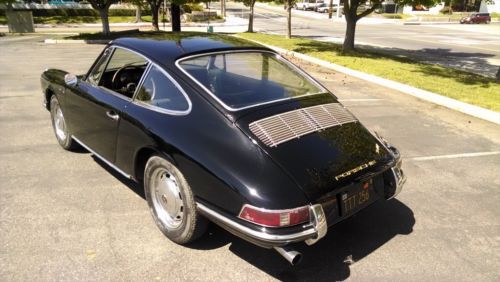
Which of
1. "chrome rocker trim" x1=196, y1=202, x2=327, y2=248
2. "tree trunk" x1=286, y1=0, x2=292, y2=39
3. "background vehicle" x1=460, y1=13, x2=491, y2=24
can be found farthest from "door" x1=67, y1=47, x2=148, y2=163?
"background vehicle" x1=460, y1=13, x2=491, y2=24

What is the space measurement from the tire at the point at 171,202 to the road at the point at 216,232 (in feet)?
0.46

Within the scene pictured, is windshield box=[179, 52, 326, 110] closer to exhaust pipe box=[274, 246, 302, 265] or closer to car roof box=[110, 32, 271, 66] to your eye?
car roof box=[110, 32, 271, 66]

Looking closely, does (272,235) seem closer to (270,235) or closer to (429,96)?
(270,235)

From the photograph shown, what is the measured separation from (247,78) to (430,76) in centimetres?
948

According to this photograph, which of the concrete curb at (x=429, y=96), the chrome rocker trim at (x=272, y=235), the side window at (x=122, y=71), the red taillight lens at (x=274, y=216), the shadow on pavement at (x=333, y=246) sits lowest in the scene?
the shadow on pavement at (x=333, y=246)

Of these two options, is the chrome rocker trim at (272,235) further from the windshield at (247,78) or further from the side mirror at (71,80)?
the side mirror at (71,80)

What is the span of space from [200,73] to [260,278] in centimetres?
184

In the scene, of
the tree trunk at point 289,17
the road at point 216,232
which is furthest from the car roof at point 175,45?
the tree trunk at point 289,17

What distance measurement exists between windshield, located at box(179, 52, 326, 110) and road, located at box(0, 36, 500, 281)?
1.26 metres

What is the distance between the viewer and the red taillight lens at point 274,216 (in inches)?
112

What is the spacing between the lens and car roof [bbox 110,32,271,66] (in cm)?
391

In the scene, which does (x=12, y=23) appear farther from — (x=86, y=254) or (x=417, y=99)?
(x=86, y=254)

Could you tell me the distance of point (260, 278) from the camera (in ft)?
10.6

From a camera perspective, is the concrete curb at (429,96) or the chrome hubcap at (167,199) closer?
the chrome hubcap at (167,199)
